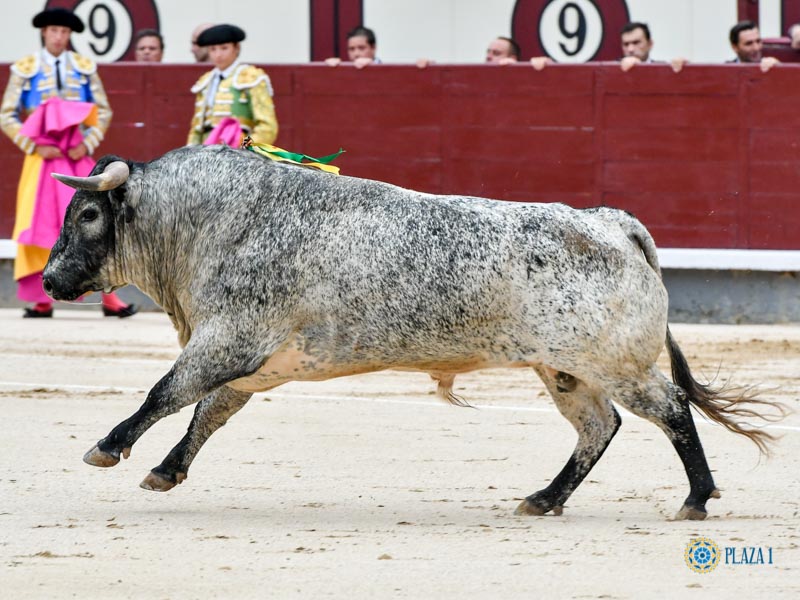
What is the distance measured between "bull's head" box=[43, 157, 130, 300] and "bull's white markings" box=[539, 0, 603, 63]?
238 inches

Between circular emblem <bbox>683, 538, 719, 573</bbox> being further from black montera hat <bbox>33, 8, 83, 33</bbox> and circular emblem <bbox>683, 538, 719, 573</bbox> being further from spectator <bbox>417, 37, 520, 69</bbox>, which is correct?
spectator <bbox>417, 37, 520, 69</bbox>

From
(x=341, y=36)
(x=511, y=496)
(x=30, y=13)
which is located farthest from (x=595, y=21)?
(x=511, y=496)

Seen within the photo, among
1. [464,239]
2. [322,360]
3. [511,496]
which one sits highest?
[464,239]

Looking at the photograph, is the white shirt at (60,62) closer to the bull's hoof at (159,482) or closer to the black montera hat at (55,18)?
the black montera hat at (55,18)

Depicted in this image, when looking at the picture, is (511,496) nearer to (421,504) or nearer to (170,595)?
(421,504)

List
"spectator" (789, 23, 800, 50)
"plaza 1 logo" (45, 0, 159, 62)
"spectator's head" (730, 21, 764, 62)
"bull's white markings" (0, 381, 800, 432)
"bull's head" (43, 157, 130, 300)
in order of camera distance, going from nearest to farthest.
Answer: "bull's head" (43, 157, 130, 300)
"bull's white markings" (0, 381, 800, 432)
"spectator's head" (730, 21, 764, 62)
"spectator" (789, 23, 800, 50)
"plaza 1 logo" (45, 0, 159, 62)

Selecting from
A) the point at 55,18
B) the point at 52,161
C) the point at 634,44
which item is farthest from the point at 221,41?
the point at 634,44

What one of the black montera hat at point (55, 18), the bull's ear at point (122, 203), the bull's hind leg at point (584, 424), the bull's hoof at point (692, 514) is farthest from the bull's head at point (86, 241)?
the black montera hat at point (55, 18)

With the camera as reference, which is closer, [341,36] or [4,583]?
[4,583]

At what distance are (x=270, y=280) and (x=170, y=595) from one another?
1015mm

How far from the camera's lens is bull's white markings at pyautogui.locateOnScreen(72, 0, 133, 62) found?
413 inches

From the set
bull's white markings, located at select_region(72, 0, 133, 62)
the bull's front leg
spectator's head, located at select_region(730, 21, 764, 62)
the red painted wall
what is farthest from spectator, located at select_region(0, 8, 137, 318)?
the bull's front leg

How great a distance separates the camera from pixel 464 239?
4.06m

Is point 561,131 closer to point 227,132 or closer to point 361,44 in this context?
point 361,44
